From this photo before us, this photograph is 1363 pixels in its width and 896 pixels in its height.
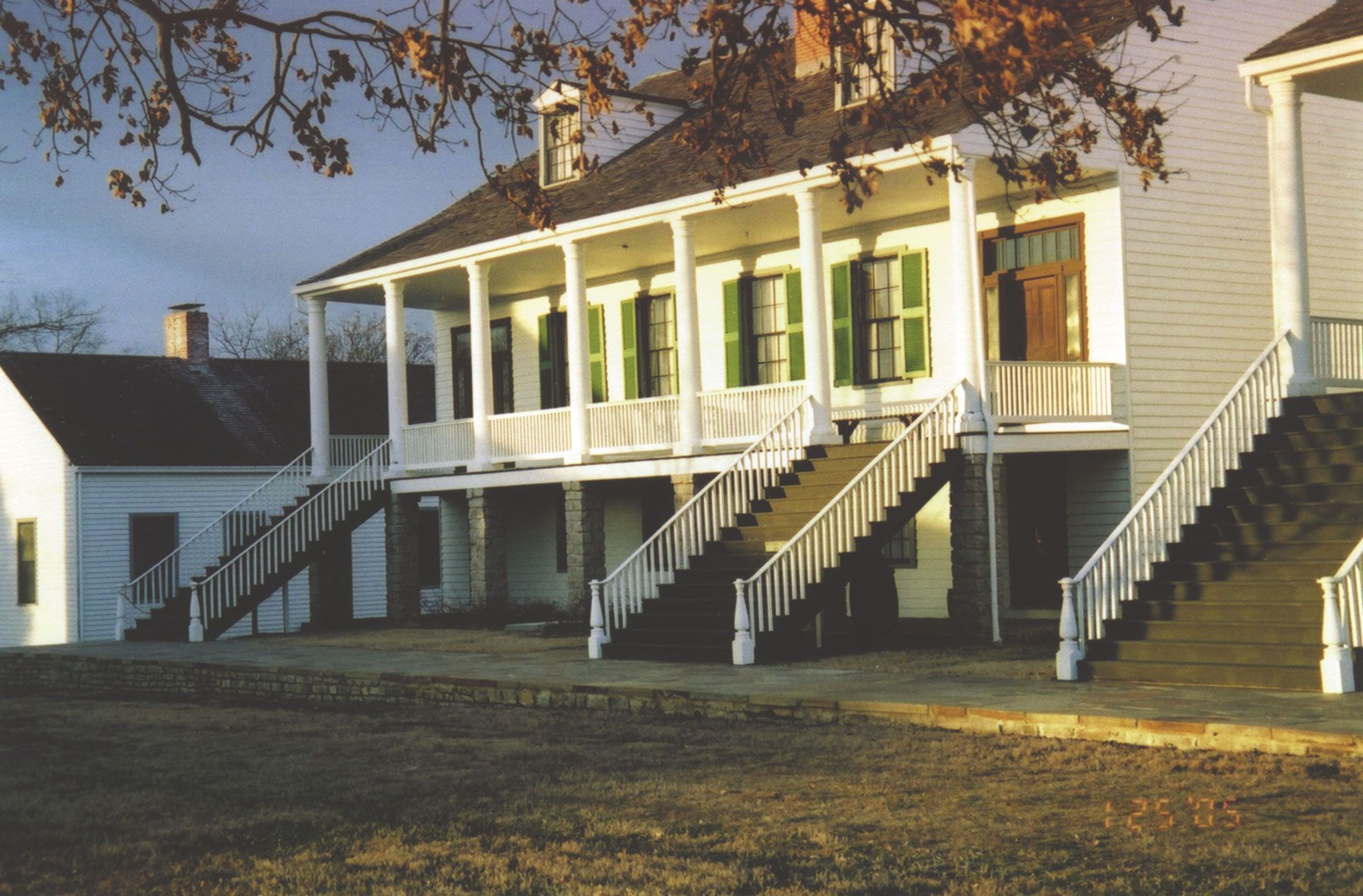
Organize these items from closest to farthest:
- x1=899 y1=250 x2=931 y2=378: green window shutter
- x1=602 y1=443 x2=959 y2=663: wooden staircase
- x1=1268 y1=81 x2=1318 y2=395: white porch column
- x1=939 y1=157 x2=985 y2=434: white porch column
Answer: x1=1268 y1=81 x2=1318 y2=395: white porch column → x1=602 y1=443 x2=959 y2=663: wooden staircase → x1=939 y1=157 x2=985 y2=434: white porch column → x1=899 y1=250 x2=931 y2=378: green window shutter

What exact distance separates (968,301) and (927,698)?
6.93m

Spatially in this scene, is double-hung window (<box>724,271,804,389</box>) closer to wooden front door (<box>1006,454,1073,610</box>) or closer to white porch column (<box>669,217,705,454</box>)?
white porch column (<box>669,217,705,454</box>)

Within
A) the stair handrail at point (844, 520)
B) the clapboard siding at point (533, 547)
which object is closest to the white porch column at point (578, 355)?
the clapboard siding at point (533, 547)

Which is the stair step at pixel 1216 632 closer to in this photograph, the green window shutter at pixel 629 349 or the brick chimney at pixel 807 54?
the brick chimney at pixel 807 54

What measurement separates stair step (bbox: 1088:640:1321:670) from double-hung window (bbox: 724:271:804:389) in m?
10.4

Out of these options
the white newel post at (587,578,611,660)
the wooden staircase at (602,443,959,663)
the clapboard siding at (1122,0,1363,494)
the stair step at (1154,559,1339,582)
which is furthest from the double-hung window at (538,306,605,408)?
the stair step at (1154,559,1339,582)

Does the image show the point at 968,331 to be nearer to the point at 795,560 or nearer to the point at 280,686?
the point at 795,560

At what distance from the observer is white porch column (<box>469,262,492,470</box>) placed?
25609 millimetres

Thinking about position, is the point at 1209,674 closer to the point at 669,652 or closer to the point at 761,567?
the point at 761,567

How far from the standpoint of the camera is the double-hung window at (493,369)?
29750mm

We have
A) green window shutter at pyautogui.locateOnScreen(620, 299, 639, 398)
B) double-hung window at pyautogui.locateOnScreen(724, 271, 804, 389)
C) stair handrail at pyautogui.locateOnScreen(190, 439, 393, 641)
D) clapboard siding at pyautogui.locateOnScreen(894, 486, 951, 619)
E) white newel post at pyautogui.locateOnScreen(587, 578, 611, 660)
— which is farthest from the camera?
green window shutter at pyautogui.locateOnScreen(620, 299, 639, 398)

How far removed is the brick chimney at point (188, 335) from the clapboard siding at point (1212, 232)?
24.1 meters

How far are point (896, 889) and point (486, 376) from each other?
1989 cm

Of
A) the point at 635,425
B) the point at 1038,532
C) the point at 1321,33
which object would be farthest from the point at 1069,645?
the point at 635,425
